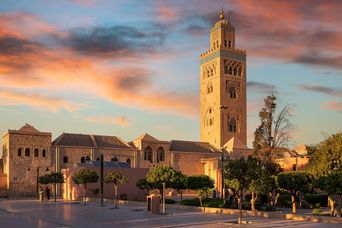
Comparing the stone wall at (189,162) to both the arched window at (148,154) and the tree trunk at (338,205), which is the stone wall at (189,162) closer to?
the arched window at (148,154)

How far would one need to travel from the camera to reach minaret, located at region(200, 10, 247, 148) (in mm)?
86312

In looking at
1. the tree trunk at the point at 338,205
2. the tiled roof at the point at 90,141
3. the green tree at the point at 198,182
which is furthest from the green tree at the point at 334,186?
the tiled roof at the point at 90,141

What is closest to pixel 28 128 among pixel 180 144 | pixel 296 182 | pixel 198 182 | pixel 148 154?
pixel 148 154

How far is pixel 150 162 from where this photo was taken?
70.1 metres

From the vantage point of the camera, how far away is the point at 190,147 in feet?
249

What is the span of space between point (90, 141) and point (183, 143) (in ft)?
53.2

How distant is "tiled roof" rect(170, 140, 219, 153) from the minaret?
6160 mm

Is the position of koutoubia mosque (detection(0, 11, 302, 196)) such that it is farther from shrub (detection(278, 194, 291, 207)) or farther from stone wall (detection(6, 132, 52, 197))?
shrub (detection(278, 194, 291, 207))

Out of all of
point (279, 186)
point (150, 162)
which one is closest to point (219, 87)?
point (150, 162)

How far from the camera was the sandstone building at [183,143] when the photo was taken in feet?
200

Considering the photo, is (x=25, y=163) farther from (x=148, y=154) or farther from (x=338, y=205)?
(x=338, y=205)

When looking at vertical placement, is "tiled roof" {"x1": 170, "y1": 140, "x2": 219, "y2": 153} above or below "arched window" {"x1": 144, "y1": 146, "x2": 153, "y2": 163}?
above

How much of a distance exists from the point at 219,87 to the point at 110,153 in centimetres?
2826

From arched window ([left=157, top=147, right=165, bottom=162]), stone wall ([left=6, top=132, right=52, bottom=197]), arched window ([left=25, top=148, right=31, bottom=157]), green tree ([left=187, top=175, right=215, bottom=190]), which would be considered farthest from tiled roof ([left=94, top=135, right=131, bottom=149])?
green tree ([left=187, top=175, right=215, bottom=190])
